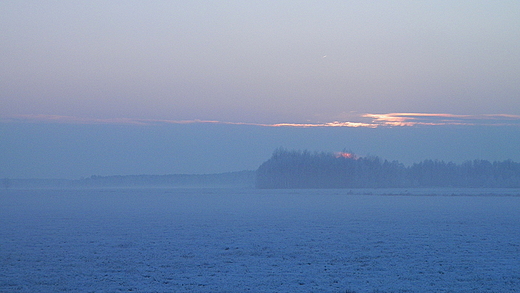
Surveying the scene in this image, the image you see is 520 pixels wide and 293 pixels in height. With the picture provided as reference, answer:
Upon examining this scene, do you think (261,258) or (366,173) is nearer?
(261,258)

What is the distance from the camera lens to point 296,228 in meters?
23.1

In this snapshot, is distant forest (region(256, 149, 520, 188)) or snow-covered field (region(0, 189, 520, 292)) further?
distant forest (region(256, 149, 520, 188))

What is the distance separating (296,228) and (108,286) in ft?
43.1

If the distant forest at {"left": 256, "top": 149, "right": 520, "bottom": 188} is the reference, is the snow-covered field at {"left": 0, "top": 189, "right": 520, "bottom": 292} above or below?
above

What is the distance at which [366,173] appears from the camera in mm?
140375

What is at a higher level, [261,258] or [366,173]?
[261,258]

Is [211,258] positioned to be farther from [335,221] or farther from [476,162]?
[476,162]

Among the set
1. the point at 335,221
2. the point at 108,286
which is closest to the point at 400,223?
the point at 335,221

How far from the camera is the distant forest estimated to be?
5512 inches

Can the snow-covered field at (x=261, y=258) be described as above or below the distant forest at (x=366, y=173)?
above

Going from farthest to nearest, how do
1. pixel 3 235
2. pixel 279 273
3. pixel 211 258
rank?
1. pixel 3 235
2. pixel 211 258
3. pixel 279 273

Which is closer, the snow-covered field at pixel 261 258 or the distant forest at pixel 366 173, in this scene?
the snow-covered field at pixel 261 258

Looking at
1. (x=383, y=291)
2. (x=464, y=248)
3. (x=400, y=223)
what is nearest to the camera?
(x=383, y=291)

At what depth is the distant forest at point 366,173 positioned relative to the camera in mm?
140000
